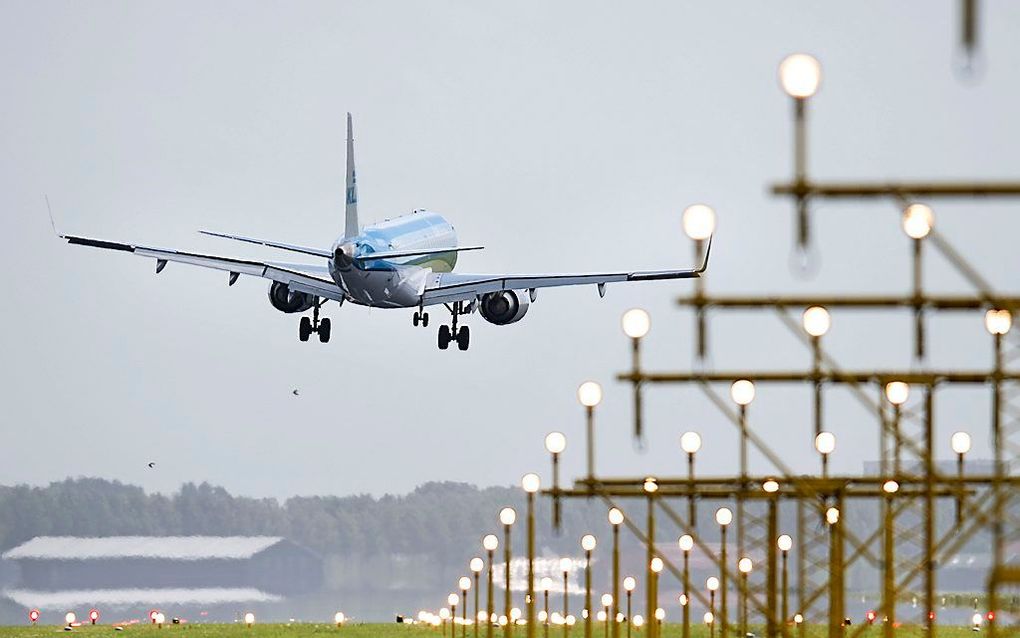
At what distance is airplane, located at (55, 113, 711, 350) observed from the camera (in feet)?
317

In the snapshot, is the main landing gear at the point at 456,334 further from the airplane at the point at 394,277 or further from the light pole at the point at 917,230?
the light pole at the point at 917,230

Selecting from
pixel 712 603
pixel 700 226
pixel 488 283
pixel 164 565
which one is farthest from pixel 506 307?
pixel 700 226

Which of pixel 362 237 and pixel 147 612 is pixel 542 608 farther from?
pixel 362 237

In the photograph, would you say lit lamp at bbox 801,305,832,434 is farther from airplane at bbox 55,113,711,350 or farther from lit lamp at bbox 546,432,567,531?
airplane at bbox 55,113,711,350

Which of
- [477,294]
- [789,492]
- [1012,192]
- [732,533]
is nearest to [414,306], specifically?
[477,294]

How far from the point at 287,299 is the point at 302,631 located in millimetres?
20059

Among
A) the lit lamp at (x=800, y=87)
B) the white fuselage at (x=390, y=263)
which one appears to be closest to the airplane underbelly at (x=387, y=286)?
the white fuselage at (x=390, y=263)

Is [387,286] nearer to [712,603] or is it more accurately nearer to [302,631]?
[302,631]

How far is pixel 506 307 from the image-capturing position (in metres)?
105

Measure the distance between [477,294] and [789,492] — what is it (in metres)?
60.1

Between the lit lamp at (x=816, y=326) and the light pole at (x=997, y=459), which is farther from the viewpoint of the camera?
the lit lamp at (x=816, y=326)

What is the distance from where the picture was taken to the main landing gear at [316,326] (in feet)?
348

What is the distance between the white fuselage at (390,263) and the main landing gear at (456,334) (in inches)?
70.4

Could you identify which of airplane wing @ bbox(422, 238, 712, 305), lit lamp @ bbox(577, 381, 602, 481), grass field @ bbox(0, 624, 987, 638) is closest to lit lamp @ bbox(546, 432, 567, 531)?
lit lamp @ bbox(577, 381, 602, 481)
